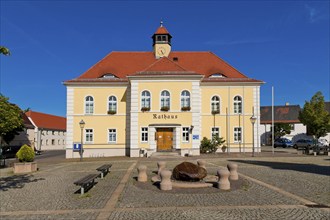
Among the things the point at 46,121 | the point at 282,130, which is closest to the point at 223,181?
the point at 282,130

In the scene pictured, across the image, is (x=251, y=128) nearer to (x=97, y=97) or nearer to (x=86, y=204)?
(x=97, y=97)

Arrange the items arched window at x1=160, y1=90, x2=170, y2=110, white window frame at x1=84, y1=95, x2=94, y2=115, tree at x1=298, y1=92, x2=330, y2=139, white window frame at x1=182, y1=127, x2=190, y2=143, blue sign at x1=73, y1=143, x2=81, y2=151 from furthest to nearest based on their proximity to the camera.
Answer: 1. tree at x1=298, y1=92, x2=330, y2=139
2. white window frame at x1=84, y1=95, x2=94, y2=115
3. blue sign at x1=73, y1=143, x2=81, y2=151
4. arched window at x1=160, y1=90, x2=170, y2=110
5. white window frame at x1=182, y1=127, x2=190, y2=143

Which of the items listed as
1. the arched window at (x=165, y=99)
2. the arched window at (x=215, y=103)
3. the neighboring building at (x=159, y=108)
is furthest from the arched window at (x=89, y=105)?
the arched window at (x=215, y=103)

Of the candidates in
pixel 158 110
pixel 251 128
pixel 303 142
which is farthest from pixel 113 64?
pixel 303 142

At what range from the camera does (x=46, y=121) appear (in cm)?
6625

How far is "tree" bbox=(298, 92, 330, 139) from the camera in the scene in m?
33.7

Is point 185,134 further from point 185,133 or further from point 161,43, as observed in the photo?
point 161,43

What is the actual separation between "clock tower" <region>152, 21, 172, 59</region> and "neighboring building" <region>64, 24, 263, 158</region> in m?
3.70

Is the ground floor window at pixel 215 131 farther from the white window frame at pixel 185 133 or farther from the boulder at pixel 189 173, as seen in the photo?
the boulder at pixel 189 173

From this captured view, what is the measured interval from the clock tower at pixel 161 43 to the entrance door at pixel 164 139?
1104 cm

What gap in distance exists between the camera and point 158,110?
91.9 feet

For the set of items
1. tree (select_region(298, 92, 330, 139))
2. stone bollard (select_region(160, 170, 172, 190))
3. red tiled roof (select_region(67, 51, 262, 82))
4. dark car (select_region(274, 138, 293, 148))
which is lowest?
dark car (select_region(274, 138, 293, 148))

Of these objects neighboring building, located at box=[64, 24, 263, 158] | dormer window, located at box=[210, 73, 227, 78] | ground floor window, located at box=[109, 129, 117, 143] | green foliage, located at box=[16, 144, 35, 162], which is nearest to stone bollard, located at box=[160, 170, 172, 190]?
green foliage, located at box=[16, 144, 35, 162]

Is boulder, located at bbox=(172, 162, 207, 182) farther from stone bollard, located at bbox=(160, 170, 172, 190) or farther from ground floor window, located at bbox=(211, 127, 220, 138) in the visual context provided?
ground floor window, located at bbox=(211, 127, 220, 138)
